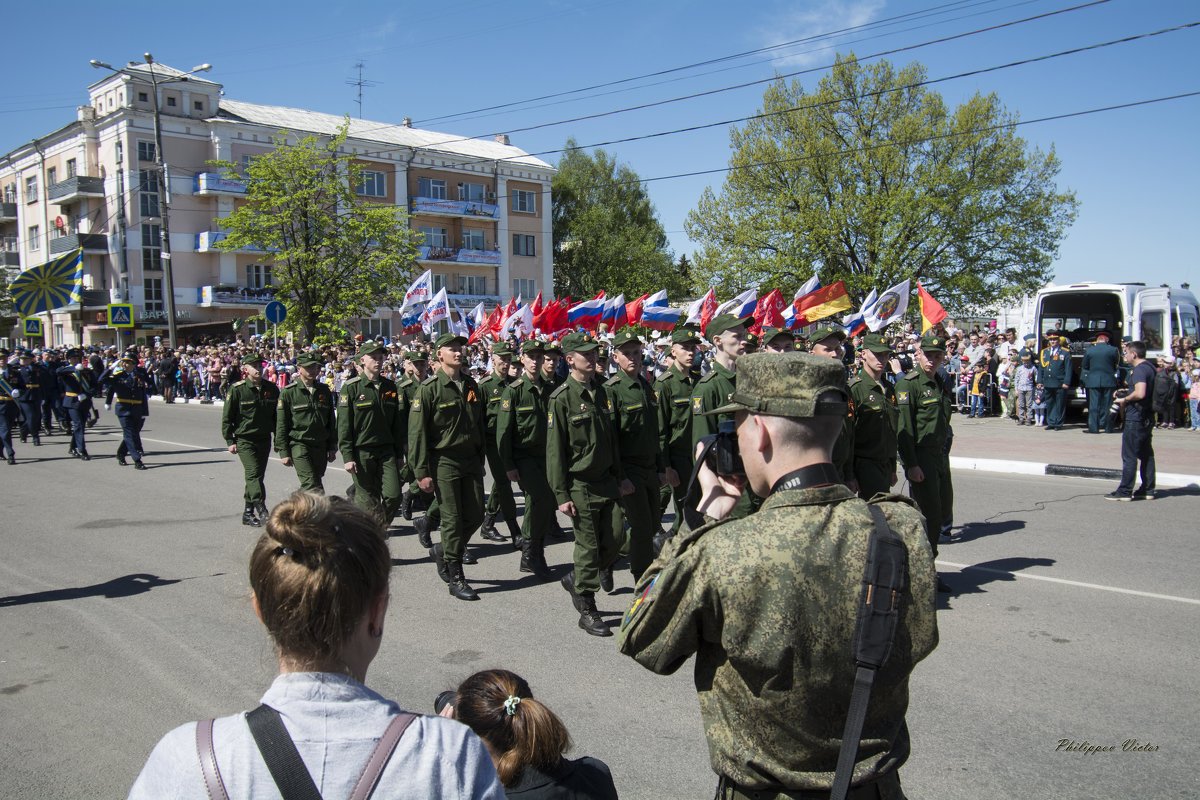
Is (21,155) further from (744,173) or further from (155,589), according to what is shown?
(155,589)

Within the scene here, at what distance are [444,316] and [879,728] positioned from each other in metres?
18.8

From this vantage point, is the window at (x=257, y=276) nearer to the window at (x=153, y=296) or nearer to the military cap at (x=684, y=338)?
the window at (x=153, y=296)

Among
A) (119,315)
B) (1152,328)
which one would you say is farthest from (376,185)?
(1152,328)

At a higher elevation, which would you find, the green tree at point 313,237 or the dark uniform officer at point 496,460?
the green tree at point 313,237

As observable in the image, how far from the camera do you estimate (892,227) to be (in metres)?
A: 38.0

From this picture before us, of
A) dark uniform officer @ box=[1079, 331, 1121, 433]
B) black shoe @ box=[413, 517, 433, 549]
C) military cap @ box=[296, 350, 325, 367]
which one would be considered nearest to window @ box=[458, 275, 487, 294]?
dark uniform officer @ box=[1079, 331, 1121, 433]

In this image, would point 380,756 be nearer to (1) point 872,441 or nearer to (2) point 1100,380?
(1) point 872,441

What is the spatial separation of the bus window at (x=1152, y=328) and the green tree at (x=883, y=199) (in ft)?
55.6

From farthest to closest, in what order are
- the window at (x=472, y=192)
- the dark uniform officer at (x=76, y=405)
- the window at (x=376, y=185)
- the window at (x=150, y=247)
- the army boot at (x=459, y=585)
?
the window at (x=472, y=192) < the window at (x=376, y=185) < the window at (x=150, y=247) < the dark uniform officer at (x=76, y=405) < the army boot at (x=459, y=585)

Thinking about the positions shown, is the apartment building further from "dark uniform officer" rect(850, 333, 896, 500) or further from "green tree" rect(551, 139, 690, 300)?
"dark uniform officer" rect(850, 333, 896, 500)

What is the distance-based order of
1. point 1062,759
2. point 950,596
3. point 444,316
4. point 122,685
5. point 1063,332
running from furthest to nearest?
point 1063,332 < point 444,316 < point 950,596 < point 122,685 < point 1062,759

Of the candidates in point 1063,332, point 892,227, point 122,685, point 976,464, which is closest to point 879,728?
point 122,685

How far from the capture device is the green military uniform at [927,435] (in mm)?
7957

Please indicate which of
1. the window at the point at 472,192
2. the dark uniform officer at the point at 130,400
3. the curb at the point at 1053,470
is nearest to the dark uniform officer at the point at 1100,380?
the curb at the point at 1053,470
